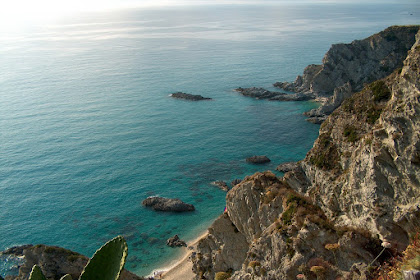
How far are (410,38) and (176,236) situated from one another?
330 feet

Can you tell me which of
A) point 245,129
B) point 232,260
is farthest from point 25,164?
point 232,260

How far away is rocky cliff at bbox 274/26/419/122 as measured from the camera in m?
111

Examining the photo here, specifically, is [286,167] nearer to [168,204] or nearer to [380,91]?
[168,204]

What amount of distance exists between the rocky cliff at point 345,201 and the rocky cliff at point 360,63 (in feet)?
269

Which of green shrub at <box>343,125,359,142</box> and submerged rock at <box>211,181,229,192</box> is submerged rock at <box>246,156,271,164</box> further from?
green shrub at <box>343,125,359,142</box>

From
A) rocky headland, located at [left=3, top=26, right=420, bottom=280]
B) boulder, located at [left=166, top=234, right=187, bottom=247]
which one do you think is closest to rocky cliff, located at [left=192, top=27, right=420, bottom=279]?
rocky headland, located at [left=3, top=26, right=420, bottom=280]

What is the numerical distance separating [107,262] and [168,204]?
48.2 m

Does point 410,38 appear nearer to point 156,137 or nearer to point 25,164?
point 156,137

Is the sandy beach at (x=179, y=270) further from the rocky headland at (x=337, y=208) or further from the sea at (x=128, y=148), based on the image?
the rocky headland at (x=337, y=208)

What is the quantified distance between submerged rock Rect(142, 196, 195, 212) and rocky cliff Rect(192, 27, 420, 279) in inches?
991

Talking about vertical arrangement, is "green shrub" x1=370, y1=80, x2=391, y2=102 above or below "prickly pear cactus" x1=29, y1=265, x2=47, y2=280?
above

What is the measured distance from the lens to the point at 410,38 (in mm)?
111812

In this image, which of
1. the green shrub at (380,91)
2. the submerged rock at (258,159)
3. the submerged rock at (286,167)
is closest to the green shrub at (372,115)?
the green shrub at (380,91)

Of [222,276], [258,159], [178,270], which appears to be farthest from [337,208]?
[258,159]
